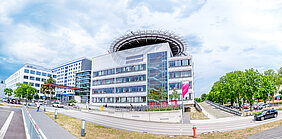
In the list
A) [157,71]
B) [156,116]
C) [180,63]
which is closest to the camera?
[156,116]

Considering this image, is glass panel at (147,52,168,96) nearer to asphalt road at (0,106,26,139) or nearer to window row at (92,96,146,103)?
window row at (92,96,146,103)

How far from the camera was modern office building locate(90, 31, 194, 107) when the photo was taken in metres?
53.4

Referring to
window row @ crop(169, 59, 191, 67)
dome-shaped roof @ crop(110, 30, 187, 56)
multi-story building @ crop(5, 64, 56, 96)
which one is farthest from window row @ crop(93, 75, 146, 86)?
multi-story building @ crop(5, 64, 56, 96)

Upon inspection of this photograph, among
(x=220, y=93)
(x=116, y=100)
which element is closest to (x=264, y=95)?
(x=220, y=93)

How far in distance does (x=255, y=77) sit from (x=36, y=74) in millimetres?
118855

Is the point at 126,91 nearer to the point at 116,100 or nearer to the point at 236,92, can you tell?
the point at 116,100

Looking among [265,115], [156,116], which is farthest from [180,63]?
[265,115]

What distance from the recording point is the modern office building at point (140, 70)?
53375mm

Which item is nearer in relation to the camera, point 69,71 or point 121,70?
point 121,70

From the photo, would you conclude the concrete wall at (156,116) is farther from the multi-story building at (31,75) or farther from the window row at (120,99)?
the multi-story building at (31,75)

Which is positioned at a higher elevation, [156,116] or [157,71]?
[157,71]

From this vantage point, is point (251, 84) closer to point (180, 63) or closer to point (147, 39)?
point (180, 63)

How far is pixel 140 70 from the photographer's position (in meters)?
58.9

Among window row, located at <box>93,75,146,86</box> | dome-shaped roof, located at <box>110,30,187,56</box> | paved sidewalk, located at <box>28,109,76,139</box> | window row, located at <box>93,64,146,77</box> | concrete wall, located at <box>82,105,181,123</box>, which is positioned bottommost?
concrete wall, located at <box>82,105,181,123</box>
